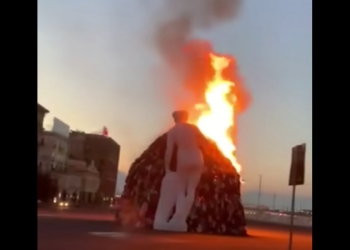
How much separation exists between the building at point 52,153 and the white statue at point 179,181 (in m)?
0.41

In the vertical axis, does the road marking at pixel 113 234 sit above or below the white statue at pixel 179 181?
below

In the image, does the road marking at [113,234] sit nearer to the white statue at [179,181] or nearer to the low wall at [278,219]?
the white statue at [179,181]

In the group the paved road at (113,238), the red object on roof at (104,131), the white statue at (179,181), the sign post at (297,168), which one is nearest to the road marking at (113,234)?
the paved road at (113,238)

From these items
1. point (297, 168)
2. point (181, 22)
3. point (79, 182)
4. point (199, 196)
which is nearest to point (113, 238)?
point (79, 182)

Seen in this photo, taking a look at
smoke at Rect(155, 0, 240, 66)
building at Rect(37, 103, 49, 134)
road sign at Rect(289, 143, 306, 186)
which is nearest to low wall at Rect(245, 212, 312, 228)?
road sign at Rect(289, 143, 306, 186)

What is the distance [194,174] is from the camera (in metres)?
2.14

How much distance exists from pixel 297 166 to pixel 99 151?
806 millimetres

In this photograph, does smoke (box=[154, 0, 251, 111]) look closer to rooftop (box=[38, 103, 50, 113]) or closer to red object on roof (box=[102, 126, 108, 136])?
red object on roof (box=[102, 126, 108, 136])

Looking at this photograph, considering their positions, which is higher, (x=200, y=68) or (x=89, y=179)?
(x=200, y=68)

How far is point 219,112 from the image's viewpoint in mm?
2186

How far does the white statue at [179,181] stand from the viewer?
2.13m
